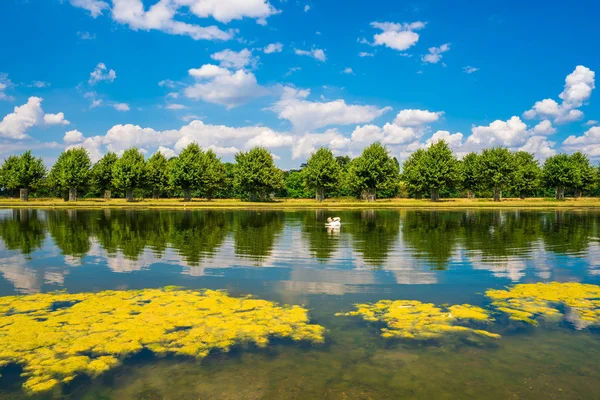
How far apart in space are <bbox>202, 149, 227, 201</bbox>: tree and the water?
64027mm

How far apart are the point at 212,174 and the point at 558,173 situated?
88961mm

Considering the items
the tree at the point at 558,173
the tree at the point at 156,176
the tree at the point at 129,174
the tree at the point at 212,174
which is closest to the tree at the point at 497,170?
the tree at the point at 558,173

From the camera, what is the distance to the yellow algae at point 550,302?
12.3 m

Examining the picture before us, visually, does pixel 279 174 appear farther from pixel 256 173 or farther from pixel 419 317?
pixel 419 317

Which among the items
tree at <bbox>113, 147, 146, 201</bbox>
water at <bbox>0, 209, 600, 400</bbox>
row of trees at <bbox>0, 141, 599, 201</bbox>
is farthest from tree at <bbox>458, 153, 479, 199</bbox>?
tree at <bbox>113, 147, 146, 201</bbox>

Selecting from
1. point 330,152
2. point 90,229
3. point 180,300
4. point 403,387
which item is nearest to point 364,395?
point 403,387

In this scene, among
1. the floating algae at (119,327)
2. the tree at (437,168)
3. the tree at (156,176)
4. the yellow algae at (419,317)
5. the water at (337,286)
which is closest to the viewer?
the water at (337,286)

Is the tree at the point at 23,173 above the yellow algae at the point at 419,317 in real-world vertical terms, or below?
above

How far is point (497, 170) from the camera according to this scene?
9994 cm

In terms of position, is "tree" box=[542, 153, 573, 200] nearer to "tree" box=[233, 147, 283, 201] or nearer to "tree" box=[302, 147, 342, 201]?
"tree" box=[302, 147, 342, 201]

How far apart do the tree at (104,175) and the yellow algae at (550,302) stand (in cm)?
10378

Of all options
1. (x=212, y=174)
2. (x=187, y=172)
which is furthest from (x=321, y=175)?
(x=187, y=172)

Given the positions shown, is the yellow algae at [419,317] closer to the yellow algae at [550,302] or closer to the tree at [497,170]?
the yellow algae at [550,302]

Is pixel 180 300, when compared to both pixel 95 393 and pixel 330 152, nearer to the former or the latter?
pixel 95 393
